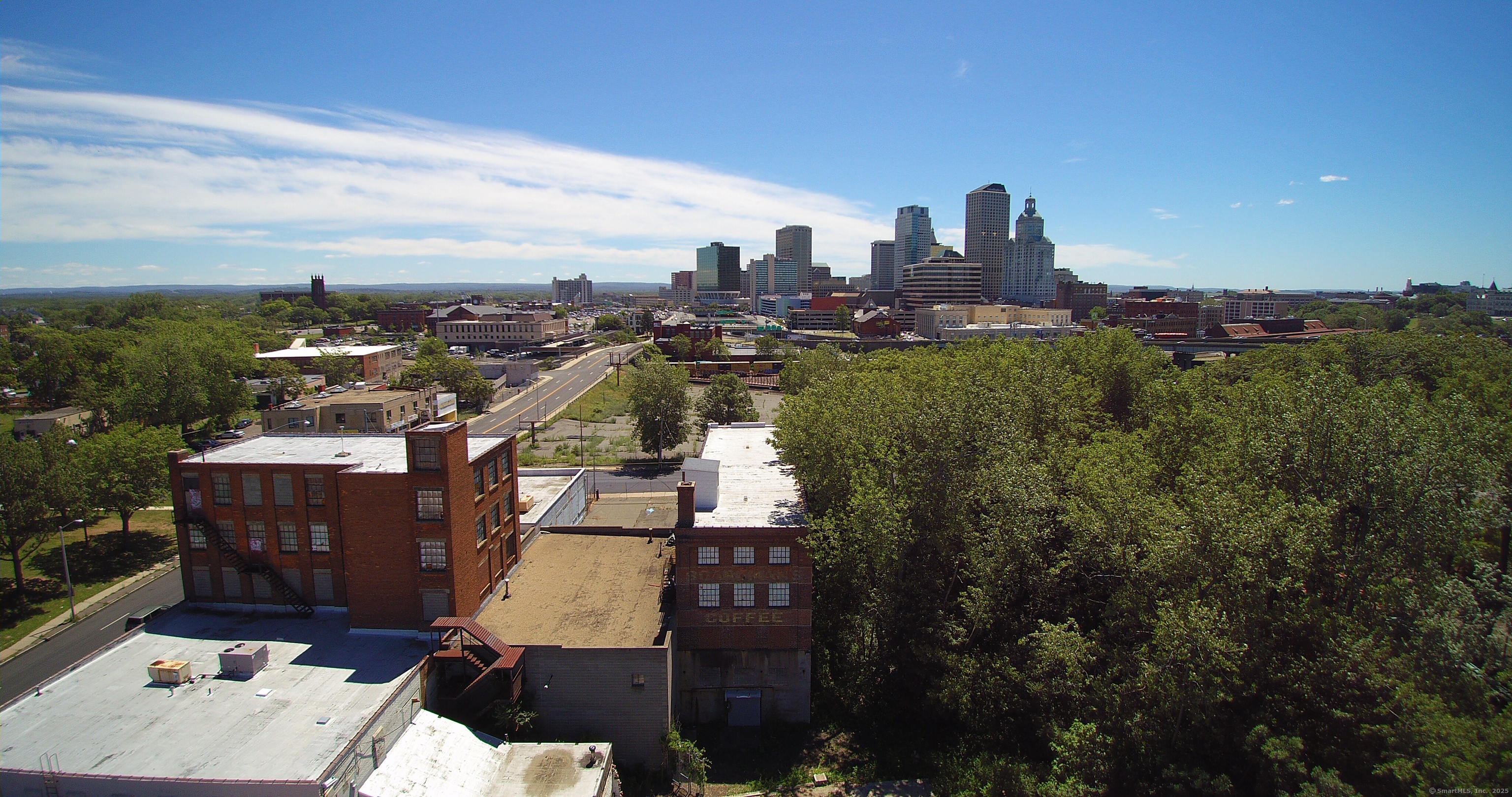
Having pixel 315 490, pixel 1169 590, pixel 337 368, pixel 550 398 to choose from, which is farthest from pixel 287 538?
pixel 337 368

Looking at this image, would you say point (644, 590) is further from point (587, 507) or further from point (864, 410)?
point (587, 507)

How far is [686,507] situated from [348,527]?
12203 mm

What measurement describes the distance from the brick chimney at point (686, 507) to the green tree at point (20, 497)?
3488 centimetres

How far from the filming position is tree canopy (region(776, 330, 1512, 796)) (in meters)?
18.8

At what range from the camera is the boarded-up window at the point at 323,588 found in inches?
1036

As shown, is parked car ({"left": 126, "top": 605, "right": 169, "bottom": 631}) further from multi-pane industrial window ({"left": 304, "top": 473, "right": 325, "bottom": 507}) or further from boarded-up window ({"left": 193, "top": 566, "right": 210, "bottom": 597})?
multi-pane industrial window ({"left": 304, "top": 473, "right": 325, "bottom": 507})

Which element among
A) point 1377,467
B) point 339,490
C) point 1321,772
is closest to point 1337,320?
point 1377,467

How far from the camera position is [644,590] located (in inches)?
1155

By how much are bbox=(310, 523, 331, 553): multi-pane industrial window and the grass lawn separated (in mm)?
19002

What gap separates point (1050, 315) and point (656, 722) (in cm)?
19773

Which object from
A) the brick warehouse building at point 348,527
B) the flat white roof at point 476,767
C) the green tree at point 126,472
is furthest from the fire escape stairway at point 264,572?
the green tree at point 126,472

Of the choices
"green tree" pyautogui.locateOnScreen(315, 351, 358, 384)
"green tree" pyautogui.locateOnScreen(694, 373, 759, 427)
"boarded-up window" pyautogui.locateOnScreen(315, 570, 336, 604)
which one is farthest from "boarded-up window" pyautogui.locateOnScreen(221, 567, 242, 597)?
"green tree" pyautogui.locateOnScreen(315, 351, 358, 384)

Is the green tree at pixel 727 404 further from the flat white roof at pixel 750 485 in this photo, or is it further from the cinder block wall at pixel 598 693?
the cinder block wall at pixel 598 693

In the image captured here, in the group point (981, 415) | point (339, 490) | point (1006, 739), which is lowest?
point (1006, 739)
